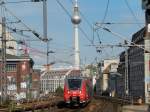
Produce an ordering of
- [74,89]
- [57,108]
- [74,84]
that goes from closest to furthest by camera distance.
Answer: [57,108] → [74,84] → [74,89]

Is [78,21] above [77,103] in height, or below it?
above

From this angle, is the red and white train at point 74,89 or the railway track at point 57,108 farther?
the red and white train at point 74,89

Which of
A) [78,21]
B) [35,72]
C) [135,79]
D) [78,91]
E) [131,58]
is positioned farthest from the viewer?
[35,72]

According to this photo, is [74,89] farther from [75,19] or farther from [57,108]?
[75,19]

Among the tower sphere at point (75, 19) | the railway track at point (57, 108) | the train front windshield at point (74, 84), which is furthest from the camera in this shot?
the train front windshield at point (74, 84)

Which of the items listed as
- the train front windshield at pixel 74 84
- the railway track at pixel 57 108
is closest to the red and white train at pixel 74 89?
the train front windshield at pixel 74 84

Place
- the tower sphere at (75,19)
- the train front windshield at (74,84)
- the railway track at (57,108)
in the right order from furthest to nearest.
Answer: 1. the train front windshield at (74,84)
2. the railway track at (57,108)
3. the tower sphere at (75,19)

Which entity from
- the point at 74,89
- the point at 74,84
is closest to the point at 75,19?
the point at 74,84

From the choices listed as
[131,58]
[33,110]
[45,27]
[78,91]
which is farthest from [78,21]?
[131,58]

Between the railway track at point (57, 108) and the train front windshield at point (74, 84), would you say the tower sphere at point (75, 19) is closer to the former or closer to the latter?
the railway track at point (57, 108)

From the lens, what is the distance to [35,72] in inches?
6088

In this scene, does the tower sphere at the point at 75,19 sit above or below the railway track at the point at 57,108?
above

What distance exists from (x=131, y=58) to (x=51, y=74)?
31841mm

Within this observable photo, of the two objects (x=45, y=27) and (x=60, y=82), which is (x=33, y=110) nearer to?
(x=45, y=27)
